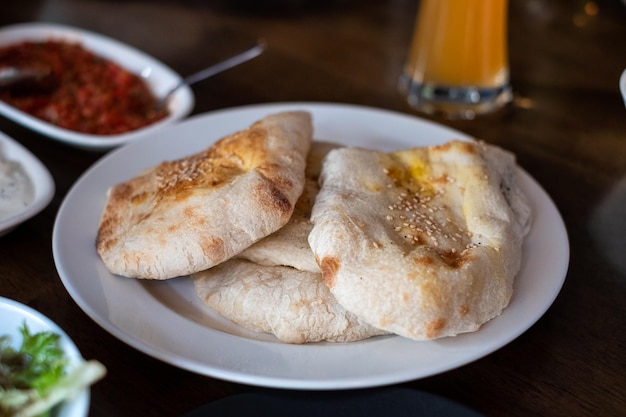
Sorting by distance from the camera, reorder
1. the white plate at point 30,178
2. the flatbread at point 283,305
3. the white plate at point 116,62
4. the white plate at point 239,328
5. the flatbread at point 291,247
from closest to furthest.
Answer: the white plate at point 239,328 < the flatbread at point 283,305 < the flatbread at point 291,247 < the white plate at point 30,178 < the white plate at point 116,62

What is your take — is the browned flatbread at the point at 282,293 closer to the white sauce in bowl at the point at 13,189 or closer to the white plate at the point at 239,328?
the white plate at the point at 239,328

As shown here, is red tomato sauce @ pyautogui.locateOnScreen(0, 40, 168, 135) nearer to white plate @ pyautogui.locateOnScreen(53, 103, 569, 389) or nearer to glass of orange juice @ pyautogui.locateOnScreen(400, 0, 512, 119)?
white plate @ pyautogui.locateOnScreen(53, 103, 569, 389)

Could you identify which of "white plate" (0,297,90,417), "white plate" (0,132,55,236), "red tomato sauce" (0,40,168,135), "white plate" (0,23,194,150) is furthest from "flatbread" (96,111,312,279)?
"red tomato sauce" (0,40,168,135)

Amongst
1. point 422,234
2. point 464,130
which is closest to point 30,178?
point 422,234

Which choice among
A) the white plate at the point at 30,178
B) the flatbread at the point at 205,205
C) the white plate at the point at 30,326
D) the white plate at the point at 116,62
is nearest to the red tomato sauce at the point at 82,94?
the white plate at the point at 116,62

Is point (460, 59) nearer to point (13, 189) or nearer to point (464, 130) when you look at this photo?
point (464, 130)

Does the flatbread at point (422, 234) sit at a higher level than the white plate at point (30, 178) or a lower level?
higher
